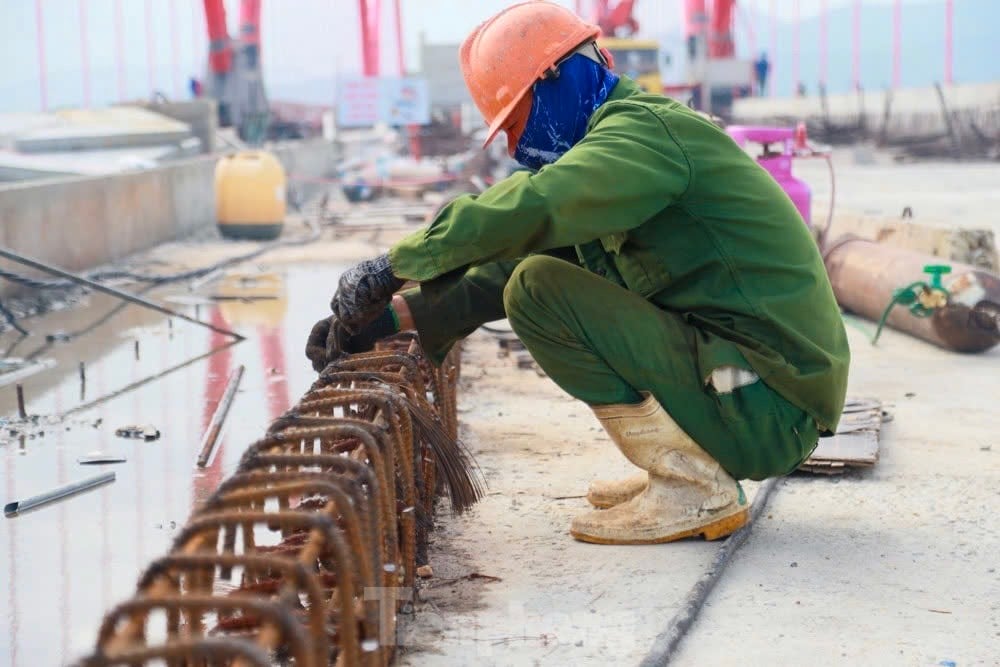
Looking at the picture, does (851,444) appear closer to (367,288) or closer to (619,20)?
(367,288)

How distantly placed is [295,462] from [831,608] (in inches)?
53.8

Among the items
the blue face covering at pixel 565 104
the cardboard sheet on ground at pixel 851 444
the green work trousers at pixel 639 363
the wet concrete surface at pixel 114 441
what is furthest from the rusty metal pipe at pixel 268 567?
the cardboard sheet on ground at pixel 851 444

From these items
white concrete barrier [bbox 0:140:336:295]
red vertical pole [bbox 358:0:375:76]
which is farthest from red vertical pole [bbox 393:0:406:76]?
white concrete barrier [bbox 0:140:336:295]

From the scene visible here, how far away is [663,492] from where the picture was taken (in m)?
3.47

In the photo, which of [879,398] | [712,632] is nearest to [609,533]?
Answer: [712,632]

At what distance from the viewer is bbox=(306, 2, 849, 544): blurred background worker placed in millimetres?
3137

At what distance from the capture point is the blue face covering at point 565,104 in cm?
333

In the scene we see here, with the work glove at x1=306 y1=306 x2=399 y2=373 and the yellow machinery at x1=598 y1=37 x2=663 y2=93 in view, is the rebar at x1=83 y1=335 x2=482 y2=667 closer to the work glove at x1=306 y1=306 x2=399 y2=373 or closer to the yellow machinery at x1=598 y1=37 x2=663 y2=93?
the work glove at x1=306 y1=306 x2=399 y2=373

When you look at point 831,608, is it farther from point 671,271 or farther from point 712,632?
point 671,271

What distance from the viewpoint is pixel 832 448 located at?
14.1 ft

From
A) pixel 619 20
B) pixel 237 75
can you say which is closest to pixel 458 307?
pixel 237 75

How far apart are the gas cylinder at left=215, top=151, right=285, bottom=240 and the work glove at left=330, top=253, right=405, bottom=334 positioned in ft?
35.6

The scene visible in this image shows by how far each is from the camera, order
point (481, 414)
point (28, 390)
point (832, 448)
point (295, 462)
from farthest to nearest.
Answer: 1. point (28, 390)
2. point (481, 414)
3. point (832, 448)
4. point (295, 462)

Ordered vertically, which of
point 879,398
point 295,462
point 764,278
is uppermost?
point 764,278
